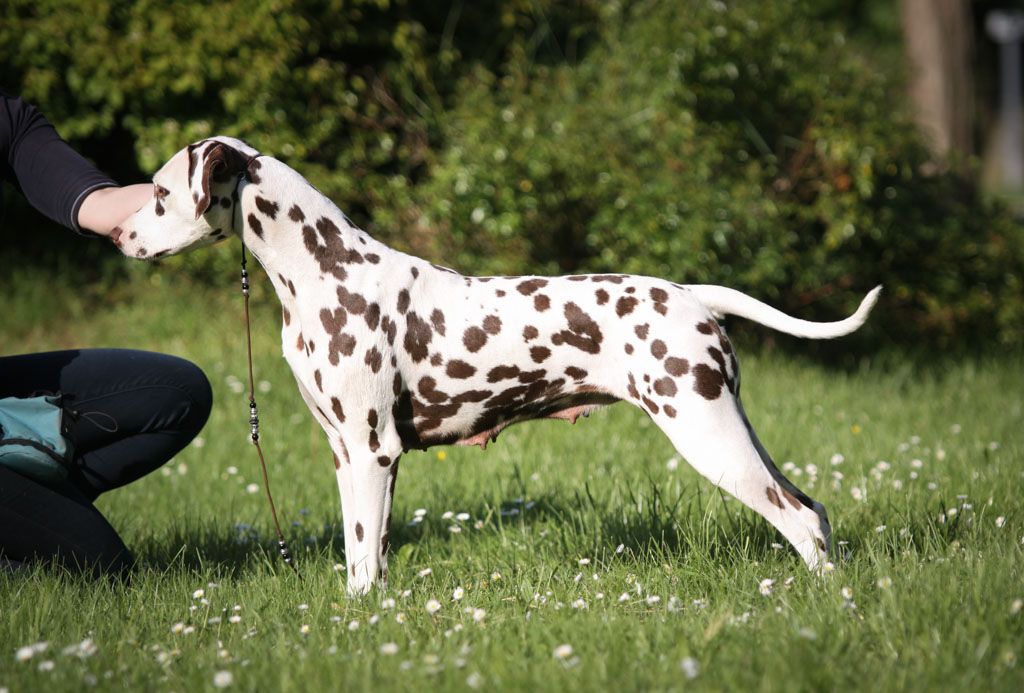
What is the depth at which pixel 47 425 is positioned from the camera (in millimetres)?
4016

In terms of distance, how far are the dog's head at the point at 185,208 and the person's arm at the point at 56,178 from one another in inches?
4.8

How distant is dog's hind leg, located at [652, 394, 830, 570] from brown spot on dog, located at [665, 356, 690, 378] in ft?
0.37

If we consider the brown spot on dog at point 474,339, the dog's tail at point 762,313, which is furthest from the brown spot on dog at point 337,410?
the dog's tail at point 762,313

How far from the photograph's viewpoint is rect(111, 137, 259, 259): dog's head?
147 inches

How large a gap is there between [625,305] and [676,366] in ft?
1.00

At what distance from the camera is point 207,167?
365 centimetres

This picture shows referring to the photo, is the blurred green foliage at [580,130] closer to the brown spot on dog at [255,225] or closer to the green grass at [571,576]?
the green grass at [571,576]

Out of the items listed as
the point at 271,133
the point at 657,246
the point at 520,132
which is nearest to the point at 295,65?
the point at 271,133

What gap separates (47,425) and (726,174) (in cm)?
693

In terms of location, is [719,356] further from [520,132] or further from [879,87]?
[879,87]

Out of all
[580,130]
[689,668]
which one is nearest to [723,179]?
[580,130]

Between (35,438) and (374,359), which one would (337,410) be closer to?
(374,359)

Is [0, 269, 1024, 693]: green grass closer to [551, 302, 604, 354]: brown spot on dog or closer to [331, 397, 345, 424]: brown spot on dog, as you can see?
[331, 397, 345, 424]: brown spot on dog

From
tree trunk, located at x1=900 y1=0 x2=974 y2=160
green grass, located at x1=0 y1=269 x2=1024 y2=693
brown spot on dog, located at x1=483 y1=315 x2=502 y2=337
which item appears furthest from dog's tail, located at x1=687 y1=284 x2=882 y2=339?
tree trunk, located at x1=900 y1=0 x2=974 y2=160
